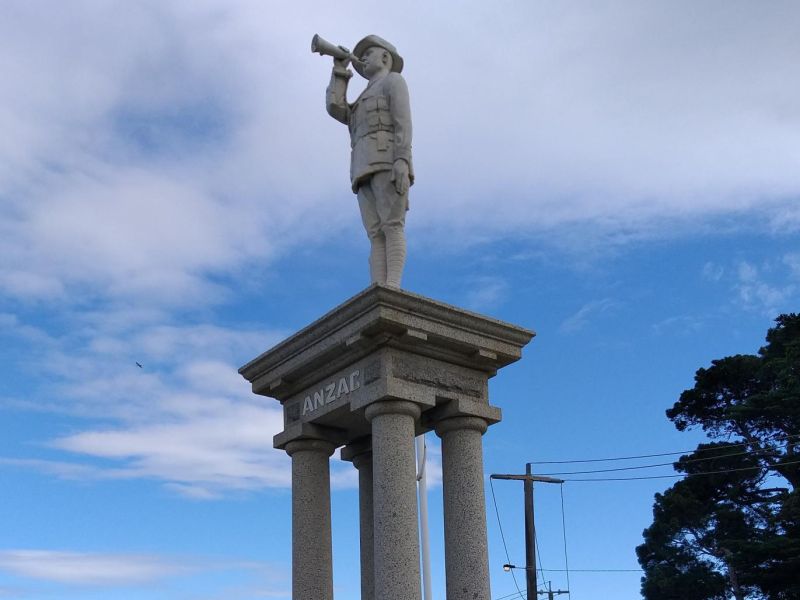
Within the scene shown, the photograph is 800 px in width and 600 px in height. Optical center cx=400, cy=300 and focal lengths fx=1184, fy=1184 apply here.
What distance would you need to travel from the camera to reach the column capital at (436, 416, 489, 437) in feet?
40.7

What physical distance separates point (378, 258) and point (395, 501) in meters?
2.91

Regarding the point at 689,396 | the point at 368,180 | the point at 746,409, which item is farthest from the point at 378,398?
the point at 689,396

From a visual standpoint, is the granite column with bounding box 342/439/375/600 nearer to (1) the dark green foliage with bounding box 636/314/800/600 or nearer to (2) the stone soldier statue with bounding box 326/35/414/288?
(2) the stone soldier statue with bounding box 326/35/414/288

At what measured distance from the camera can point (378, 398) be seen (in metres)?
11.9

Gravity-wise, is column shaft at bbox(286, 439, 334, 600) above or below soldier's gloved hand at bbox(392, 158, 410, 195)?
below

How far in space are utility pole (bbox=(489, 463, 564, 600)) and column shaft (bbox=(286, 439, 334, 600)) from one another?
16368 mm

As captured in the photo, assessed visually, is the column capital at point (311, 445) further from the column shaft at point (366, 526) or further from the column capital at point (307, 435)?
the column shaft at point (366, 526)

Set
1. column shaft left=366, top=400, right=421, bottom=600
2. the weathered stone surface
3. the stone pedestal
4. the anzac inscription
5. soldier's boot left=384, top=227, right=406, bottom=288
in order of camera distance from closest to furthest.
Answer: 1. column shaft left=366, top=400, right=421, bottom=600
2. the stone pedestal
3. the weathered stone surface
4. the anzac inscription
5. soldier's boot left=384, top=227, right=406, bottom=288

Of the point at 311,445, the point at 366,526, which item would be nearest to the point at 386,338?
the point at 311,445

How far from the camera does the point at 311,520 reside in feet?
41.9

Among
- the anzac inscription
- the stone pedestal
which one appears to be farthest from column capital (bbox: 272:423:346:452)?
the anzac inscription

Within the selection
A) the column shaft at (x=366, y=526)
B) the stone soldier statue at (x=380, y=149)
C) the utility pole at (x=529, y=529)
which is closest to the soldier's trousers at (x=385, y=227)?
the stone soldier statue at (x=380, y=149)

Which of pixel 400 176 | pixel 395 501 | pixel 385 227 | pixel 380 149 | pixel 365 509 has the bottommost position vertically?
pixel 395 501

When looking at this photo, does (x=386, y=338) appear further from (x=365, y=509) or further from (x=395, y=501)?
(x=365, y=509)
